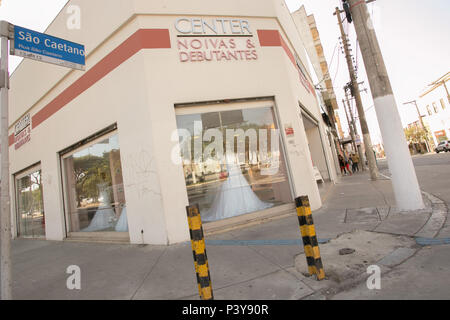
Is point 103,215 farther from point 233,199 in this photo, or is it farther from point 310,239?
point 310,239

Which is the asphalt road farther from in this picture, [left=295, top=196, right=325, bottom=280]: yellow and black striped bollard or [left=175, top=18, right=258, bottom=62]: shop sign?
[left=175, top=18, right=258, bottom=62]: shop sign

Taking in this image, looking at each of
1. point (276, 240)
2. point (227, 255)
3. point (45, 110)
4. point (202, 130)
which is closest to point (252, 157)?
point (202, 130)

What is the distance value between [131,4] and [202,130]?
3717mm

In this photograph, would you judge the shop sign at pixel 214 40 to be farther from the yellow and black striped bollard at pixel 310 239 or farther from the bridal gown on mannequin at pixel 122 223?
the yellow and black striped bollard at pixel 310 239

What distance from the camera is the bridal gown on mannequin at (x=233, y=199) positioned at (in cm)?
612

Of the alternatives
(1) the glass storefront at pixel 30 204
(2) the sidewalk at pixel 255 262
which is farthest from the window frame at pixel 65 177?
(1) the glass storefront at pixel 30 204

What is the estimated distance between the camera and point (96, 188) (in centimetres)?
747

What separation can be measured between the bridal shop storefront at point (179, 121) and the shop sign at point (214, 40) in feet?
0.10

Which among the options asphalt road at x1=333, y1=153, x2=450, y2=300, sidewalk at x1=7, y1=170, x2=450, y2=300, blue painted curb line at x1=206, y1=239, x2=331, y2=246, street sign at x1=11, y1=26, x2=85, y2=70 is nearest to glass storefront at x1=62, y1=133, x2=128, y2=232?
sidewalk at x1=7, y1=170, x2=450, y2=300

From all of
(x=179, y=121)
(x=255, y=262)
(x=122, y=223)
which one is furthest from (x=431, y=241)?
(x=122, y=223)

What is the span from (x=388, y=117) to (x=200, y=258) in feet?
15.9

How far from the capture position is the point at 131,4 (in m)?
5.99
